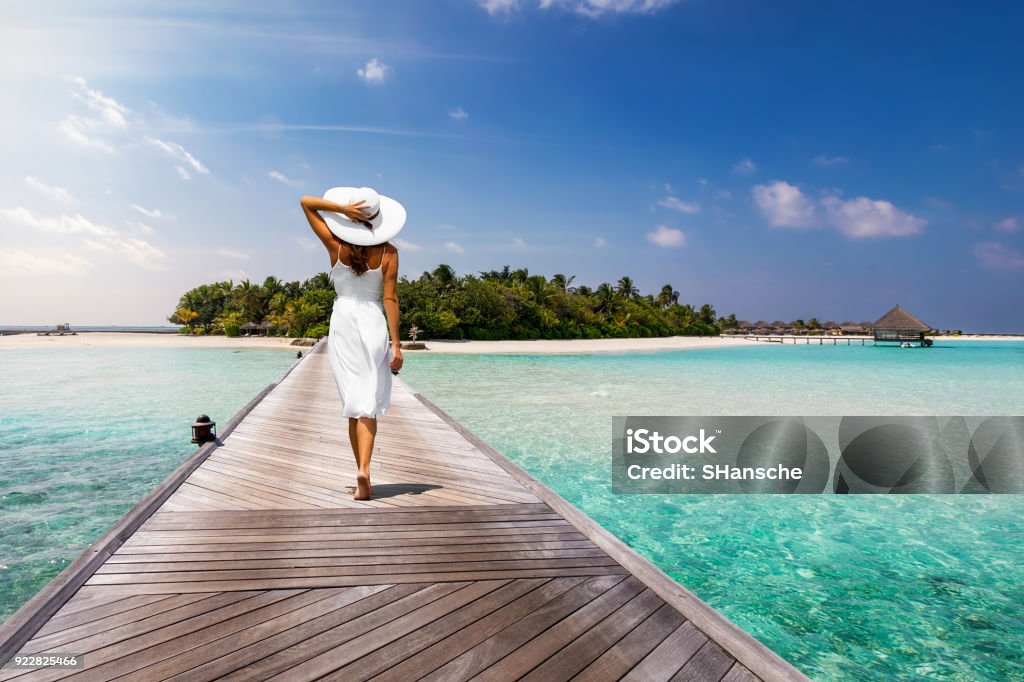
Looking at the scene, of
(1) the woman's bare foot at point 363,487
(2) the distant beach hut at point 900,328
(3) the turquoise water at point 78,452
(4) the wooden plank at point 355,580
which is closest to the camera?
(4) the wooden plank at point 355,580

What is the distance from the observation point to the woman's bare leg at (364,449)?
3.88 m

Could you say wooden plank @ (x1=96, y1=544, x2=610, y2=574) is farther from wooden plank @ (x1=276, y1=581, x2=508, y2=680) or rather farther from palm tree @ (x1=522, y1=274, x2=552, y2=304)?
palm tree @ (x1=522, y1=274, x2=552, y2=304)

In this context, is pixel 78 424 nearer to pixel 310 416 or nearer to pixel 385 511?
pixel 310 416

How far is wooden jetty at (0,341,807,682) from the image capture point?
211 cm

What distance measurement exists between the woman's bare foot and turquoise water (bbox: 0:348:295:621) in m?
2.67

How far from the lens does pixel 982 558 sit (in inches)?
214

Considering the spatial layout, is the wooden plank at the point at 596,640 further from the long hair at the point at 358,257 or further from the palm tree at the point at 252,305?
the palm tree at the point at 252,305

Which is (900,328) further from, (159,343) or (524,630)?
(159,343)

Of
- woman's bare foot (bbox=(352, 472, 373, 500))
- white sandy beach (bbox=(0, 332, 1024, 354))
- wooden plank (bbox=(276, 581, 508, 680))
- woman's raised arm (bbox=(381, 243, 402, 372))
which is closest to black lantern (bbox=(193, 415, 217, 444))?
woman's bare foot (bbox=(352, 472, 373, 500))

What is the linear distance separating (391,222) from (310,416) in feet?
18.3

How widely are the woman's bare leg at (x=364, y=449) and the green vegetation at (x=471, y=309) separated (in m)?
45.6

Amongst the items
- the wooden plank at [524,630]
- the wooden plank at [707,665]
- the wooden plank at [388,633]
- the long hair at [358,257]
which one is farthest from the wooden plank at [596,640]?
the long hair at [358,257]

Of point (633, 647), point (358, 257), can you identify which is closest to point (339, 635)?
point (633, 647)

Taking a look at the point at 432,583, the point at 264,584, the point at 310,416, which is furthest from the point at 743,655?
the point at 310,416
